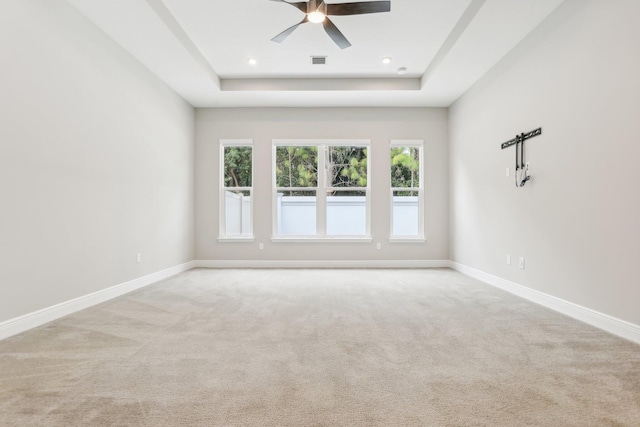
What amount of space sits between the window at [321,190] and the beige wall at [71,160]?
2.14m

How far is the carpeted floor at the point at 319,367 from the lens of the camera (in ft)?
5.06

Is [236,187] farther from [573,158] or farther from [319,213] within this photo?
[573,158]

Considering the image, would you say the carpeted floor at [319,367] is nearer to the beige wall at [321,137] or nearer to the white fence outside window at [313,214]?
the beige wall at [321,137]

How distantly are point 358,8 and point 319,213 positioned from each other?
3.74 m

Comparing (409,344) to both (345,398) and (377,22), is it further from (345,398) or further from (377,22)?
(377,22)

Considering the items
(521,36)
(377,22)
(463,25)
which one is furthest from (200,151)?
(521,36)

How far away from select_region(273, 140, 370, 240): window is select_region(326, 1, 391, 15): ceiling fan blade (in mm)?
3201

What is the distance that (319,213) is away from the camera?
6.26 metres

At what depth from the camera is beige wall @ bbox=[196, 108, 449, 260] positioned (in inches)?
242

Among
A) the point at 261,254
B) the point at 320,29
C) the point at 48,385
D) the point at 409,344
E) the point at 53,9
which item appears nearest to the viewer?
the point at 48,385

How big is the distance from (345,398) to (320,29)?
3.85 metres

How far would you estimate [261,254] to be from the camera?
6.16 m

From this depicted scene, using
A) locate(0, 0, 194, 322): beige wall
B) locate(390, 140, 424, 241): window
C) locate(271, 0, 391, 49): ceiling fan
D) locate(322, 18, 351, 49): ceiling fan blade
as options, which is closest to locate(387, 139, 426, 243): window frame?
locate(390, 140, 424, 241): window

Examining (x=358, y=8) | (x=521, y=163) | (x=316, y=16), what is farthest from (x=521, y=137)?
(x=316, y=16)
